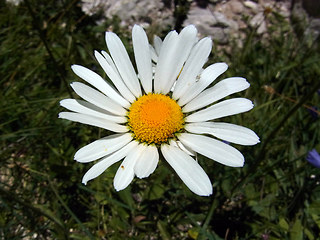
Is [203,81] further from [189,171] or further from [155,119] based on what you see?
[189,171]

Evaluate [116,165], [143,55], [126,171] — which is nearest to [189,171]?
[126,171]

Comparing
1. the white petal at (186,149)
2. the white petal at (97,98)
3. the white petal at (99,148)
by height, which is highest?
the white petal at (97,98)

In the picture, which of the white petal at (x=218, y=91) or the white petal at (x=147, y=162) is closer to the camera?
the white petal at (x=147, y=162)

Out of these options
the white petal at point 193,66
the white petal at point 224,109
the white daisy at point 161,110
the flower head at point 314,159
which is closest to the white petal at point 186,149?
the white daisy at point 161,110

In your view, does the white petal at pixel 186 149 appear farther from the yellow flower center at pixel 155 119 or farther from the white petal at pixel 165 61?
the white petal at pixel 165 61

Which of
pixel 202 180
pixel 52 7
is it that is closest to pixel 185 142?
pixel 202 180

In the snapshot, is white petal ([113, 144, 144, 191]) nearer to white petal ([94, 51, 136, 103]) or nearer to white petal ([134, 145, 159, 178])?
white petal ([134, 145, 159, 178])

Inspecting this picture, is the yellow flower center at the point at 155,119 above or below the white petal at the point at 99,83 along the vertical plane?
below
